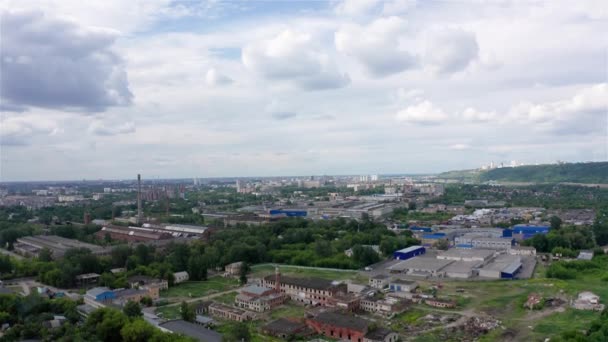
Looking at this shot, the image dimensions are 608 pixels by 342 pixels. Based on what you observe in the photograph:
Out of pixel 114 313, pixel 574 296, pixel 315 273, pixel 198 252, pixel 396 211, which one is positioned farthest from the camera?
pixel 396 211

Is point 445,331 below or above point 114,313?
below

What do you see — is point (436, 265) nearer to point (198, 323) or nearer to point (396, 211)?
point (198, 323)

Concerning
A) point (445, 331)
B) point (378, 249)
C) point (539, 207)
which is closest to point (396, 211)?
point (539, 207)

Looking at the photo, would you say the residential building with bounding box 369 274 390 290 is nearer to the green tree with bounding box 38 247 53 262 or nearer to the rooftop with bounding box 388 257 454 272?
the rooftop with bounding box 388 257 454 272

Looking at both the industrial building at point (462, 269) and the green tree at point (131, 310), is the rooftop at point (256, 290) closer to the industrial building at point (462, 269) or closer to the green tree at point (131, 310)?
the green tree at point (131, 310)

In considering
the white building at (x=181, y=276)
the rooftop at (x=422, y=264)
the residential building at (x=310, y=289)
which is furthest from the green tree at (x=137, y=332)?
the rooftop at (x=422, y=264)

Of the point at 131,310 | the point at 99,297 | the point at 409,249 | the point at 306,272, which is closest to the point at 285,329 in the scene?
the point at 131,310

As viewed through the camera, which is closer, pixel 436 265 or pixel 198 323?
pixel 198 323
